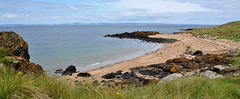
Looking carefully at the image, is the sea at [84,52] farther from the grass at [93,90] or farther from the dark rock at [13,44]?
the grass at [93,90]

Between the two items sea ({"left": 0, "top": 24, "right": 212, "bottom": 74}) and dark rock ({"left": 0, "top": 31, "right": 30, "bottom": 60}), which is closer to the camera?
dark rock ({"left": 0, "top": 31, "right": 30, "bottom": 60})

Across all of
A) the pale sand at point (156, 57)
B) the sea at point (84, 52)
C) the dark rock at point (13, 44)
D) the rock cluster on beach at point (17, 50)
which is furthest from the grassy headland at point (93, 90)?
the pale sand at point (156, 57)

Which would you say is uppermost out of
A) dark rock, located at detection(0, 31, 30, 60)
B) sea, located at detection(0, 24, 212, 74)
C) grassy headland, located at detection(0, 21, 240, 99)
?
dark rock, located at detection(0, 31, 30, 60)

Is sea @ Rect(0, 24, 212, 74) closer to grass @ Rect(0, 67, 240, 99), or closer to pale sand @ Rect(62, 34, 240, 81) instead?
pale sand @ Rect(62, 34, 240, 81)

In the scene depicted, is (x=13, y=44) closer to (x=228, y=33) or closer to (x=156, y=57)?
(x=156, y=57)

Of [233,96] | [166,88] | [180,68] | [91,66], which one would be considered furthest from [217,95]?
[91,66]

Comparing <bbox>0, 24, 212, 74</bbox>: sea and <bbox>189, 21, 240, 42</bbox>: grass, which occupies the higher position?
<bbox>189, 21, 240, 42</bbox>: grass

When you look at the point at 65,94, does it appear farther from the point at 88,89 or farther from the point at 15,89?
the point at 15,89

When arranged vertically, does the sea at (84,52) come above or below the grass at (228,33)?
below

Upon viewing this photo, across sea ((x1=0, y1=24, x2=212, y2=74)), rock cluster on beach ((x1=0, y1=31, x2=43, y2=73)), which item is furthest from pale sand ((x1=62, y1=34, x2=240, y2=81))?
rock cluster on beach ((x1=0, y1=31, x2=43, y2=73))

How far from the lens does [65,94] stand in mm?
4508

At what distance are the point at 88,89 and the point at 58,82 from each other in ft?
2.87

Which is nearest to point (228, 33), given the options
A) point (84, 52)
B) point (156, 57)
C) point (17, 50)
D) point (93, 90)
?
point (156, 57)

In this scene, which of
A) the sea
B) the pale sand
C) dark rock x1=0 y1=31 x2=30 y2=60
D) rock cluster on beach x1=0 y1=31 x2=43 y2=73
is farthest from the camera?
the sea
